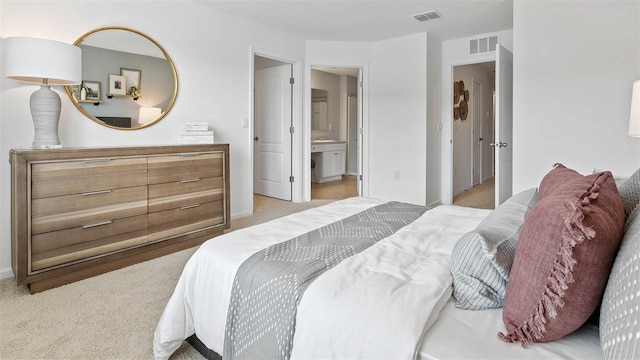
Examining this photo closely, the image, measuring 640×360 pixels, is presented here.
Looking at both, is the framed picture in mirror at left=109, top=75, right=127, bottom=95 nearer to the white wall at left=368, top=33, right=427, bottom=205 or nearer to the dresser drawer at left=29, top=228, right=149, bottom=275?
the dresser drawer at left=29, top=228, right=149, bottom=275

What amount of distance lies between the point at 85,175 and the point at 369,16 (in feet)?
10.8

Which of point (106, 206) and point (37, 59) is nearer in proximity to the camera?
point (37, 59)

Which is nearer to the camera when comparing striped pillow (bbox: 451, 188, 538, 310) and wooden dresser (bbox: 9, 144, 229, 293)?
striped pillow (bbox: 451, 188, 538, 310)

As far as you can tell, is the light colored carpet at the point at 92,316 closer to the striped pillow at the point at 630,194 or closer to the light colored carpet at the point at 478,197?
the striped pillow at the point at 630,194

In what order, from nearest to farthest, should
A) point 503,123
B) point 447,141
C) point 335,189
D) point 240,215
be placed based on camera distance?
point 503,123 < point 240,215 < point 447,141 < point 335,189

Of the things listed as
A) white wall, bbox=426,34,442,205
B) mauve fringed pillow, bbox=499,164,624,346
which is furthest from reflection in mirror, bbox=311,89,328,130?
mauve fringed pillow, bbox=499,164,624,346

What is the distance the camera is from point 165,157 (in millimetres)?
2986

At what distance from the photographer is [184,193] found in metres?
3.14

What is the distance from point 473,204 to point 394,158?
1332mm

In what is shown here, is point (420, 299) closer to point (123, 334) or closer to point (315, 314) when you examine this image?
point (315, 314)

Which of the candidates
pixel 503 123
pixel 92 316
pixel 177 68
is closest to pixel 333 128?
pixel 503 123

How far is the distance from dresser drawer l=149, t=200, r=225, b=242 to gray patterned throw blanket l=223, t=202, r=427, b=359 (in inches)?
72.8

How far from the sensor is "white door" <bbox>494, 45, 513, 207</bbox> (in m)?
3.74

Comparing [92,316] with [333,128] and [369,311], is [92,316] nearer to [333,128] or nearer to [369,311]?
[369,311]
